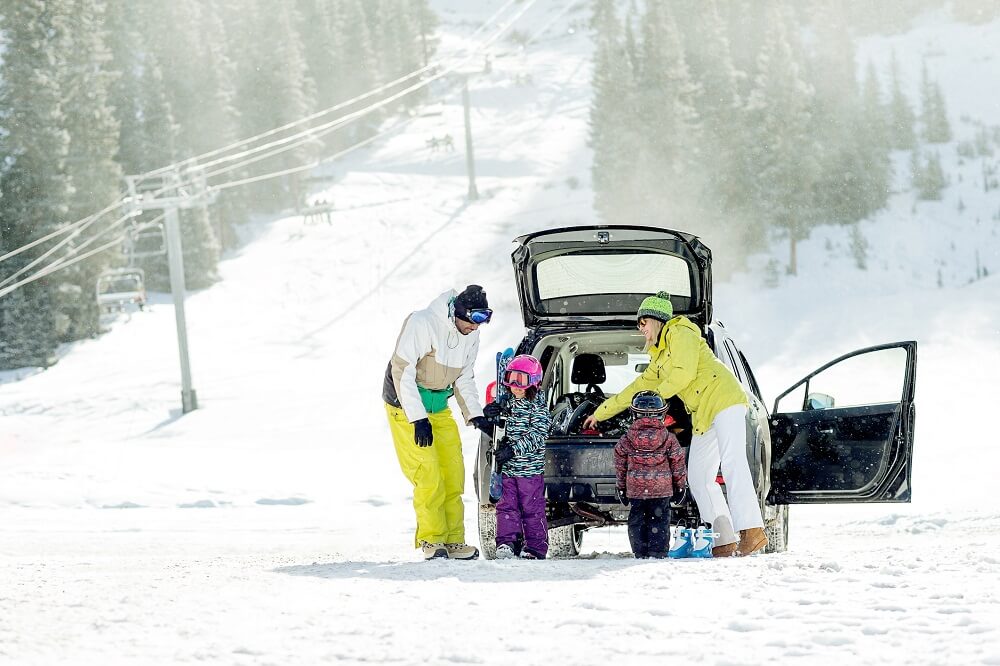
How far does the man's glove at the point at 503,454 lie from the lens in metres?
6.63

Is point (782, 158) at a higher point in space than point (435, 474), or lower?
higher

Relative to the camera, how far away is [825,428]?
712cm

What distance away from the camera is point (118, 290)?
38750 mm

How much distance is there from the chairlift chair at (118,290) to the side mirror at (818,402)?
27.2 meters

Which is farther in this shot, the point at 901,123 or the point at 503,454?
the point at 901,123

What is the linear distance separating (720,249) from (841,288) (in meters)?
4.89

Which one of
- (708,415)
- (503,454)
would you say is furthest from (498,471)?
(708,415)

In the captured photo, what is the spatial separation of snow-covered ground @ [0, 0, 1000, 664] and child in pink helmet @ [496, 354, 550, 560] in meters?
0.67

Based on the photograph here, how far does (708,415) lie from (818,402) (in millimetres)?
1043

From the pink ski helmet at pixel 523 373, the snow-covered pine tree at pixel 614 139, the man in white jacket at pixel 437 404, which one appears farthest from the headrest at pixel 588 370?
the snow-covered pine tree at pixel 614 139

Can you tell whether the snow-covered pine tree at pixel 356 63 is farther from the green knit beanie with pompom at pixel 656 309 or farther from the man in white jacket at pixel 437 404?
the green knit beanie with pompom at pixel 656 309

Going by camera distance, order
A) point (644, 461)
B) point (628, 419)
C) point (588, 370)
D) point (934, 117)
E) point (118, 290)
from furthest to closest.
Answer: point (934, 117) < point (118, 290) < point (588, 370) < point (628, 419) < point (644, 461)

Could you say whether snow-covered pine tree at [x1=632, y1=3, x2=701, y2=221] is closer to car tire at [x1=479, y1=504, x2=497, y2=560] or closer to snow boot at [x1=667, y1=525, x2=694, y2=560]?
snow boot at [x1=667, y1=525, x2=694, y2=560]

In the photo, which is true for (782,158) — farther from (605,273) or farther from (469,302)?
(469,302)
